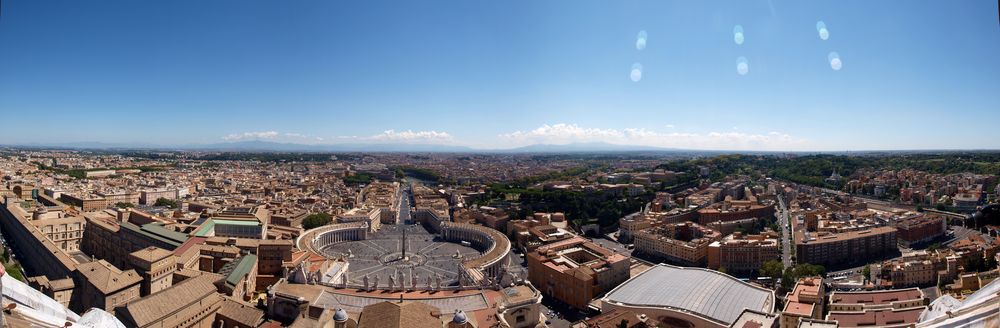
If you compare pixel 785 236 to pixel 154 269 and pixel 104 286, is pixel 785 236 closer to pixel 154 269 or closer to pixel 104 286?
pixel 154 269

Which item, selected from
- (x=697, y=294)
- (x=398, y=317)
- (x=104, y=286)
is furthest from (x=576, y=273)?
(x=104, y=286)

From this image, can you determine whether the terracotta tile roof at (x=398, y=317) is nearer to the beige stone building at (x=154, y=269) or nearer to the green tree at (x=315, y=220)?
the beige stone building at (x=154, y=269)

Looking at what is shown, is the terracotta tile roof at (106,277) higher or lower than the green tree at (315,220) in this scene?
higher

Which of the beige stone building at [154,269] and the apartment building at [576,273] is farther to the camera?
the apartment building at [576,273]

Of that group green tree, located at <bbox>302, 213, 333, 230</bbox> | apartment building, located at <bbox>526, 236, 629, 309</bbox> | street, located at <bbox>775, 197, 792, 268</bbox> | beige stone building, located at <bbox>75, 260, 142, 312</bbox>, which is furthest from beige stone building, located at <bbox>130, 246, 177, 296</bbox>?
street, located at <bbox>775, 197, 792, 268</bbox>

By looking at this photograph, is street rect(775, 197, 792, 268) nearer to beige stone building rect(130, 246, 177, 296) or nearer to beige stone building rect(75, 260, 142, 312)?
beige stone building rect(130, 246, 177, 296)

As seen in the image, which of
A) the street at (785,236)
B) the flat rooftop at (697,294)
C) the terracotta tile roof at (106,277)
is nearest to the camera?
the terracotta tile roof at (106,277)

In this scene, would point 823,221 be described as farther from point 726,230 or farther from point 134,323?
point 134,323

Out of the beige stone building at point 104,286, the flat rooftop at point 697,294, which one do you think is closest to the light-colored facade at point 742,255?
the flat rooftop at point 697,294

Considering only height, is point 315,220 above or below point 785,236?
above
